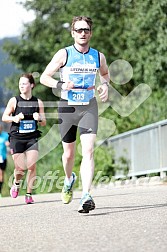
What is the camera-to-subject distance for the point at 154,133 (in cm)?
1978

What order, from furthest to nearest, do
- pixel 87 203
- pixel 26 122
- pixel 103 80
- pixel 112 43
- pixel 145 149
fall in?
pixel 112 43, pixel 145 149, pixel 26 122, pixel 103 80, pixel 87 203

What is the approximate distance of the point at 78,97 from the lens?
30.4 feet

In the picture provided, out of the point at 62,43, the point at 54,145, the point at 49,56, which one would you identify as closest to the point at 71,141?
the point at 54,145

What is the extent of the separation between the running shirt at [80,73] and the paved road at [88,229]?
1.30 meters

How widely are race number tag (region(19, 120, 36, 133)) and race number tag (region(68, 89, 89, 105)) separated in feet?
9.70

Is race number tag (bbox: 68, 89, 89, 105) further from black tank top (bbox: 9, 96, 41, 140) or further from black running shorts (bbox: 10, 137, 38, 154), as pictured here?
black running shorts (bbox: 10, 137, 38, 154)

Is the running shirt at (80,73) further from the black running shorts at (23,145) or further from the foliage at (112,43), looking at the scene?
the foliage at (112,43)

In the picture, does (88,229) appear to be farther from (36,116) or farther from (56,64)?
(36,116)

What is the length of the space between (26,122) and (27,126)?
0.25 ft

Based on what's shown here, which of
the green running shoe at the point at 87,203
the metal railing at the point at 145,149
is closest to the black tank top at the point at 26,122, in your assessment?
the green running shoe at the point at 87,203

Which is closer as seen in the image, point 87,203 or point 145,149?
point 87,203

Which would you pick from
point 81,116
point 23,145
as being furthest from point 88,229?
point 23,145

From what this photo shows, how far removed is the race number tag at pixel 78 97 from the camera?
927 cm

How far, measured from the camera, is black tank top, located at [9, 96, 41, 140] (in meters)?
12.2
